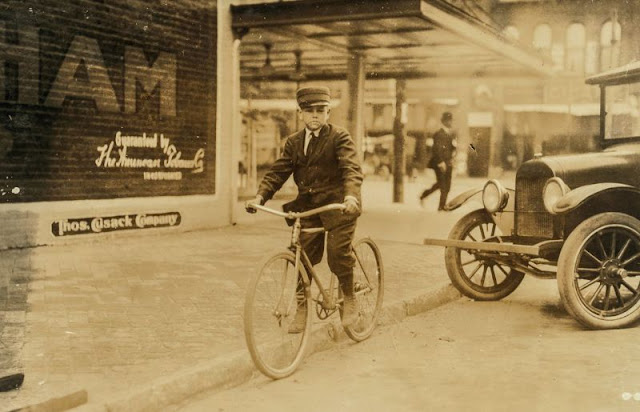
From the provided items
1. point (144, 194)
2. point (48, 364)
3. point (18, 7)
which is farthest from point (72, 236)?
point (48, 364)

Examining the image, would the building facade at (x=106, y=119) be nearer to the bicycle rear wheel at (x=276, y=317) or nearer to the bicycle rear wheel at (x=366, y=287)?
the bicycle rear wheel at (x=366, y=287)

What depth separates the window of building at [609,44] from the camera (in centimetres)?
3431

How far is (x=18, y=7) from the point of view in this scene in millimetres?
9133

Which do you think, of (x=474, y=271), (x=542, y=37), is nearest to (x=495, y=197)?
(x=474, y=271)

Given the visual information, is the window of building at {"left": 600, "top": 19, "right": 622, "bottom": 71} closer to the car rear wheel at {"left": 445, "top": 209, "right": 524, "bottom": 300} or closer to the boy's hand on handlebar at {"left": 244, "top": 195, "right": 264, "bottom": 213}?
the car rear wheel at {"left": 445, "top": 209, "right": 524, "bottom": 300}

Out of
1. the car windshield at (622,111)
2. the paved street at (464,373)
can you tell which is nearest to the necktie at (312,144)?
the paved street at (464,373)

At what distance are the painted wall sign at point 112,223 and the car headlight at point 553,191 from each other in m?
6.06

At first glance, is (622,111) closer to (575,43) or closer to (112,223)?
(112,223)

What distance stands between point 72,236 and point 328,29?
5800 millimetres

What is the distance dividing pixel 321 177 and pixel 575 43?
36665mm

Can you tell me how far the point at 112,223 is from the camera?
10.4 metres

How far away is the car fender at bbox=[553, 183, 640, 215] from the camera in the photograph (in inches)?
238

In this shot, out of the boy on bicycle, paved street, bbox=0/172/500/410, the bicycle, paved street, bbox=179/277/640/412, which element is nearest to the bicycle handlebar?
the bicycle

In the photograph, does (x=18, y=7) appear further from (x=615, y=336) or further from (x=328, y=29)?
(x=615, y=336)
